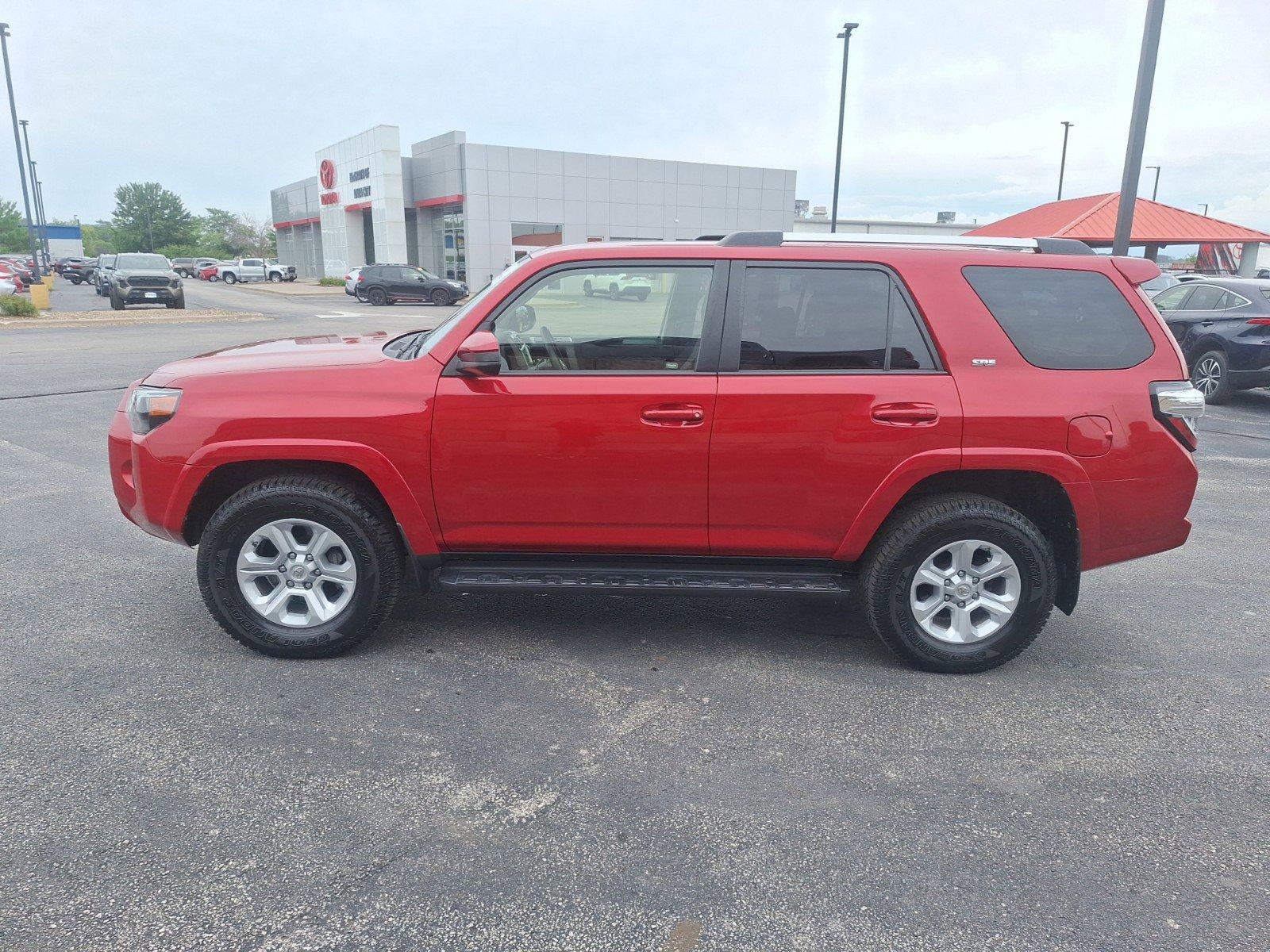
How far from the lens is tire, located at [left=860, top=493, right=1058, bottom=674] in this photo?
12.4 feet

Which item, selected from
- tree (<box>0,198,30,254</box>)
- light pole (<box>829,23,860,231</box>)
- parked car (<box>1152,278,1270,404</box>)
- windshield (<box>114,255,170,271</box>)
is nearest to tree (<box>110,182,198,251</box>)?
tree (<box>0,198,30,254</box>)

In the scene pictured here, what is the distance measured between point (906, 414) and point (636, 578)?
133 cm

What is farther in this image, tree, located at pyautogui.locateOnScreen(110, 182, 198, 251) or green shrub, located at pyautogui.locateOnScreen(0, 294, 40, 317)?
tree, located at pyautogui.locateOnScreen(110, 182, 198, 251)

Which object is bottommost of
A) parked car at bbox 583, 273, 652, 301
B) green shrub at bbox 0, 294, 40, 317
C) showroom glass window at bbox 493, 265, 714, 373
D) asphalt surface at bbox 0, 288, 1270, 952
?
asphalt surface at bbox 0, 288, 1270, 952

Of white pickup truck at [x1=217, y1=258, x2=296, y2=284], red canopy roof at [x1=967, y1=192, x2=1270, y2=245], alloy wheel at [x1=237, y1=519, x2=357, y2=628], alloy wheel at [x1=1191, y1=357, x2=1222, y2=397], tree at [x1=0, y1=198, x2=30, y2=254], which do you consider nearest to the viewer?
alloy wheel at [x1=237, y1=519, x2=357, y2=628]

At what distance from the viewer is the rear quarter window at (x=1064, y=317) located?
3828mm

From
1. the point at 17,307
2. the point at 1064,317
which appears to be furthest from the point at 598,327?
the point at 17,307

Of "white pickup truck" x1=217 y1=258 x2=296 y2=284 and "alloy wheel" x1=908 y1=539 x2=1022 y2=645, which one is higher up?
"white pickup truck" x1=217 y1=258 x2=296 y2=284

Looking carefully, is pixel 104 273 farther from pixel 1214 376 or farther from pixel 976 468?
pixel 976 468

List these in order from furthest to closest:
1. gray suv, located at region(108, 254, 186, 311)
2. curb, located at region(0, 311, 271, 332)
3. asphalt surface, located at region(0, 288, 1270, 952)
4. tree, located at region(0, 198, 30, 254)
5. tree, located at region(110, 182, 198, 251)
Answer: tree, located at region(0, 198, 30, 254) → tree, located at region(110, 182, 198, 251) → gray suv, located at region(108, 254, 186, 311) → curb, located at region(0, 311, 271, 332) → asphalt surface, located at region(0, 288, 1270, 952)

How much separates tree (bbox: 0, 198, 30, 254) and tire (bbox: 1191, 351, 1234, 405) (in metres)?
133

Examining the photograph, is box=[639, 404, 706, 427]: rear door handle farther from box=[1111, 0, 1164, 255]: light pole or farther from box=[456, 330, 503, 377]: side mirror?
box=[1111, 0, 1164, 255]: light pole

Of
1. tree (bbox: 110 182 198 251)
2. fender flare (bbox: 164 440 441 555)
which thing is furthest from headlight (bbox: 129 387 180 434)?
tree (bbox: 110 182 198 251)

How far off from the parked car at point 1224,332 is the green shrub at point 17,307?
25.2m
